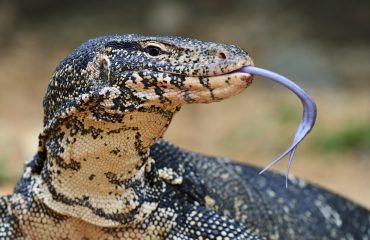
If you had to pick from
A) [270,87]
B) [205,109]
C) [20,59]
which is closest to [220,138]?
[205,109]

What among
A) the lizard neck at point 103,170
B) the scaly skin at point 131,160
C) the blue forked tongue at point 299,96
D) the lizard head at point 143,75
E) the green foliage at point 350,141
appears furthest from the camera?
the green foliage at point 350,141

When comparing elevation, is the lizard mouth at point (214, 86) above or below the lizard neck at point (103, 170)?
above

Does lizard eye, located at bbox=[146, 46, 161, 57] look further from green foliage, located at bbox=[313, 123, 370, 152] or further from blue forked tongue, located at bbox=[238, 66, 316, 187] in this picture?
green foliage, located at bbox=[313, 123, 370, 152]

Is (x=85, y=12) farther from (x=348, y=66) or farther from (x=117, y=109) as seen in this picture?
(x=117, y=109)

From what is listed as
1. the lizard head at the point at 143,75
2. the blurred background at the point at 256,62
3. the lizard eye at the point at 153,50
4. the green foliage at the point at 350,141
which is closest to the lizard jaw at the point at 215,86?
Answer: the lizard head at the point at 143,75

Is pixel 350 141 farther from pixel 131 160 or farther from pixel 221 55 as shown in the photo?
pixel 221 55

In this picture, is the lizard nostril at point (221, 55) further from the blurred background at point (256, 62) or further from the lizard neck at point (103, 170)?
the blurred background at point (256, 62)

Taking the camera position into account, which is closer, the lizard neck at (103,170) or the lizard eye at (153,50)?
the lizard eye at (153,50)

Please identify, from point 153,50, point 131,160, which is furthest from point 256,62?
point 153,50
